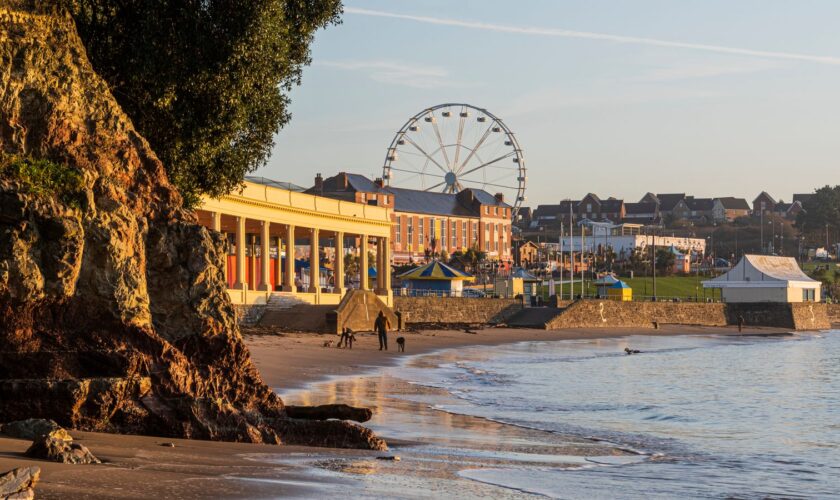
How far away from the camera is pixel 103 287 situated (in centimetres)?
1379

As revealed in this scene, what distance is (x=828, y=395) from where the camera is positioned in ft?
112

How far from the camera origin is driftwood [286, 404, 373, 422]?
1647 cm

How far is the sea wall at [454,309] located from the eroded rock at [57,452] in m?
54.4

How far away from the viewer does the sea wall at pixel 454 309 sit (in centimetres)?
6956

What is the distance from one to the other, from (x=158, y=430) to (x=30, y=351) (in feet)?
5.48

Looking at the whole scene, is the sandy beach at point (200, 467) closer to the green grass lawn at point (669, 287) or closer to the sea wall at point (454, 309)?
the sea wall at point (454, 309)

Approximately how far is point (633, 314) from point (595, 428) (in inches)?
2929

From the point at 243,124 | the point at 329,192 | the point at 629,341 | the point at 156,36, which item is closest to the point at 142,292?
the point at 156,36

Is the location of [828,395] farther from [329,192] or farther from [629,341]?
[329,192]

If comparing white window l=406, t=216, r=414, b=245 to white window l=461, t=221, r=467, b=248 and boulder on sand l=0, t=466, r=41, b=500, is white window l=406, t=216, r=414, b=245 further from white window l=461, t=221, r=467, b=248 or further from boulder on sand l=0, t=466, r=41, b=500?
boulder on sand l=0, t=466, r=41, b=500

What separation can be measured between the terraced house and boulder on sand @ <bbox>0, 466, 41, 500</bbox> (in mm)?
125002

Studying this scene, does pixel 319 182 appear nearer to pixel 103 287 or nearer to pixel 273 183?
pixel 273 183

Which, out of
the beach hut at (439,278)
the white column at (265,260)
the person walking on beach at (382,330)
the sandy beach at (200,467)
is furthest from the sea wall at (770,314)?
the sandy beach at (200,467)

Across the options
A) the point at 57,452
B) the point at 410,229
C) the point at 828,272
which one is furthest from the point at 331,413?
the point at 828,272
